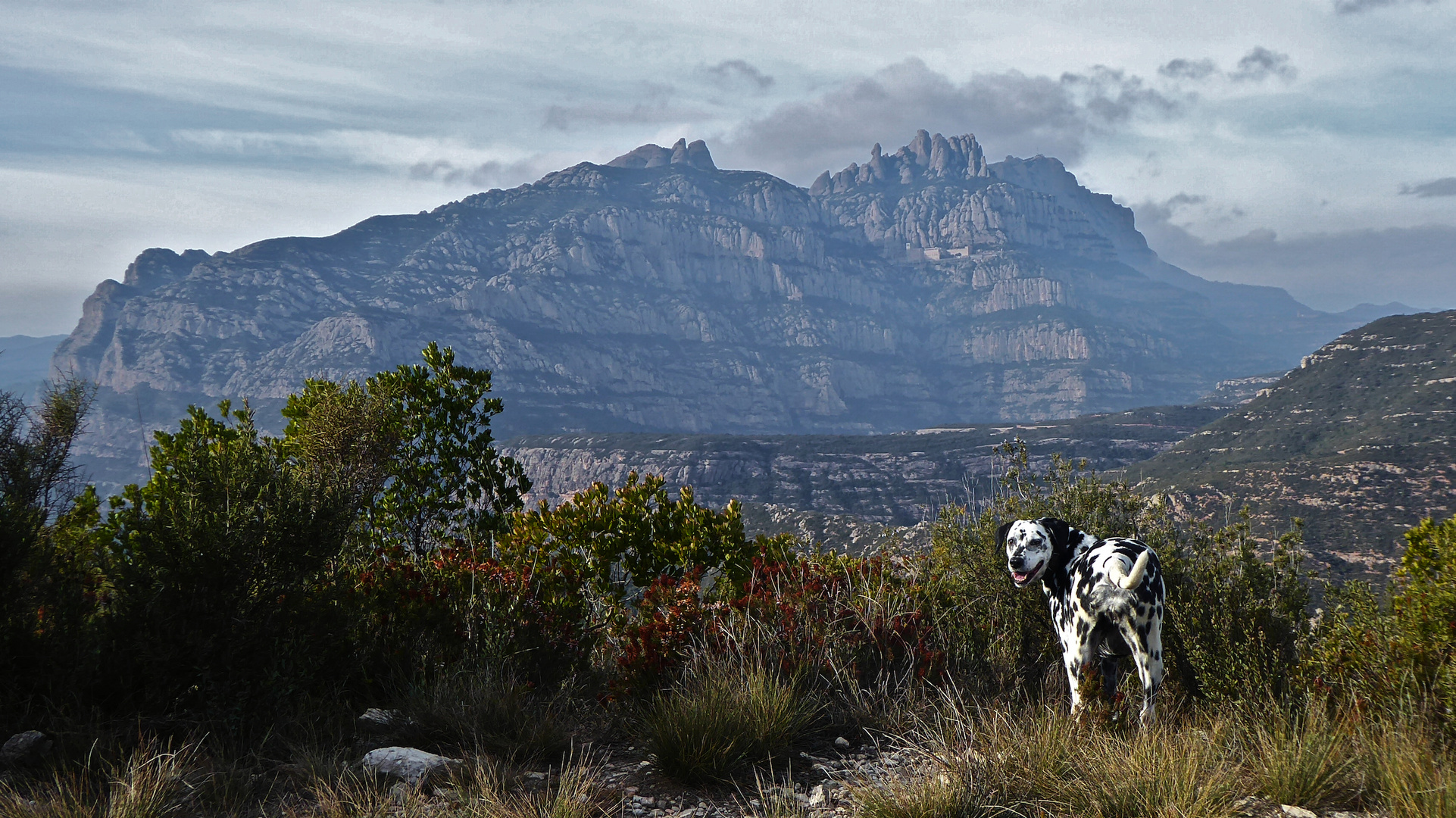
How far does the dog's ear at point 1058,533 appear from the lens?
558 cm

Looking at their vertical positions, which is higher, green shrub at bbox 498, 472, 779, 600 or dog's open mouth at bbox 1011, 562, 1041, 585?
dog's open mouth at bbox 1011, 562, 1041, 585

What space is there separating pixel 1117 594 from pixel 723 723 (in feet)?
8.61

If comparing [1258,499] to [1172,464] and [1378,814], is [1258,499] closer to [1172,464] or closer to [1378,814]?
[1172,464]

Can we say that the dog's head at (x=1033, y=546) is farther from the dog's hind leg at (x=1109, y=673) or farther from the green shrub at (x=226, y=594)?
the green shrub at (x=226, y=594)

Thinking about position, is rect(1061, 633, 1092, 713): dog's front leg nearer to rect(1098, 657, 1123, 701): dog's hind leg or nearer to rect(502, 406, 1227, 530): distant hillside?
rect(1098, 657, 1123, 701): dog's hind leg

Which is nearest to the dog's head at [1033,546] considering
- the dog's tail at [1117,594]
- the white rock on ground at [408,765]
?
the dog's tail at [1117,594]

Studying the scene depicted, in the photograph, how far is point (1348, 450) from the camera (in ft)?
239

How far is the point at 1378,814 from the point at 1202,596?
8.00 feet

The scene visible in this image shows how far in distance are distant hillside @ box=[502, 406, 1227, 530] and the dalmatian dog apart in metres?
154

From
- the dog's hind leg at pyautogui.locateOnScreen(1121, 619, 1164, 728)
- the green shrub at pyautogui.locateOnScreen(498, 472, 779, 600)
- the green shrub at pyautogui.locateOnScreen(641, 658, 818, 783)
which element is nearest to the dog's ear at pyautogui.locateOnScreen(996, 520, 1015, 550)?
the dog's hind leg at pyautogui.locateOnScreen(1121, 619, 1164, 728)

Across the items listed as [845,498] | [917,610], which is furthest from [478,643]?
[845,498]

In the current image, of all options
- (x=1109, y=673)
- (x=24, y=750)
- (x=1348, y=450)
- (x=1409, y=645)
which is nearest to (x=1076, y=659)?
(x=1109, y=673)

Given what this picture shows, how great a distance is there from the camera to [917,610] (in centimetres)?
633

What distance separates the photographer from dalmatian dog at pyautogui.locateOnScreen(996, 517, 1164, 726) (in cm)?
503
